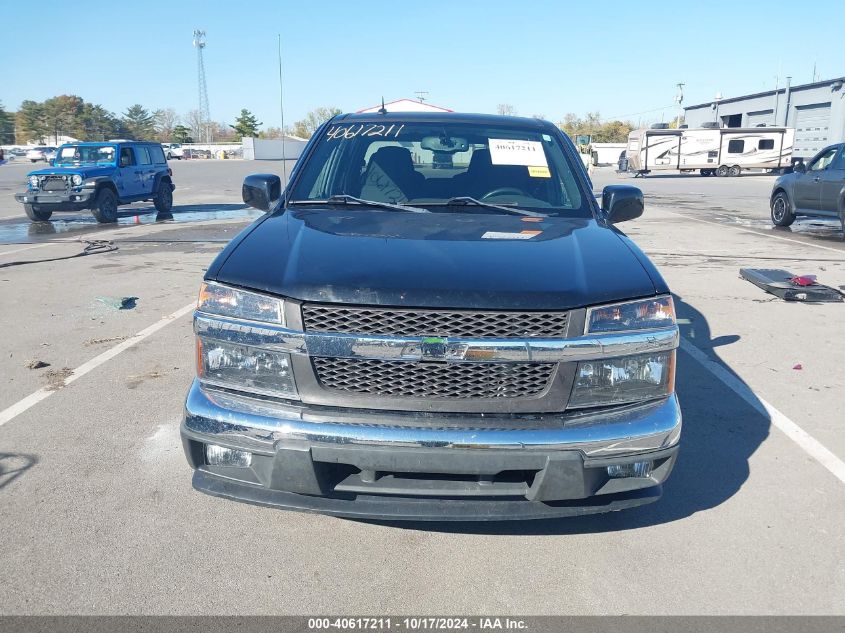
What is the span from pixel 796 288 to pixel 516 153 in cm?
504

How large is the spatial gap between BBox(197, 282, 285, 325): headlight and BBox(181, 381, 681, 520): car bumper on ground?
0.32m

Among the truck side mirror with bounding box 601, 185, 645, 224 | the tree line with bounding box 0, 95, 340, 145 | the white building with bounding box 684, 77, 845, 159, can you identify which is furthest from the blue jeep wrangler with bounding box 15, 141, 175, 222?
the tree line with bounding box 0, 95, 340, 145

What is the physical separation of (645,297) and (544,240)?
0.61m

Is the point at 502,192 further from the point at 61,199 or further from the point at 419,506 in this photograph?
the point at 61,199

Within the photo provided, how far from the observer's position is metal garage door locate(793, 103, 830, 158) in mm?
47688

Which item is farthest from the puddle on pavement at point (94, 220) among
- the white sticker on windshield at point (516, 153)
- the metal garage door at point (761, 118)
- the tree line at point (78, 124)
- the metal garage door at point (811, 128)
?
the tree line at point (78, 124)

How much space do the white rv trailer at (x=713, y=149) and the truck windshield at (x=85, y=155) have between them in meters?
36.2

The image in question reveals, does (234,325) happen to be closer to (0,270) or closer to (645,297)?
(645,297)

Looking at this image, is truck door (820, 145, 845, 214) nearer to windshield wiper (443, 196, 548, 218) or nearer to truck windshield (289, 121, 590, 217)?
truck windshield (289, 121, 590, 217)

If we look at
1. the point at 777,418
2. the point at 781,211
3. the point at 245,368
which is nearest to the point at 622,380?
the point at 245,368

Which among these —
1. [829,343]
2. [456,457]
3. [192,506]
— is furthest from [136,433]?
[829,343]

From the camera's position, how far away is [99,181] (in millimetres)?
16156

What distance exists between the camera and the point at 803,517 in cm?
323

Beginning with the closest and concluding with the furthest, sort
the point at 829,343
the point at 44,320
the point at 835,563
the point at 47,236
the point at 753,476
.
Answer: the point at 835,563, the point at 753,476, the point at 829,343, the point at 44,320, the point at 47,236
